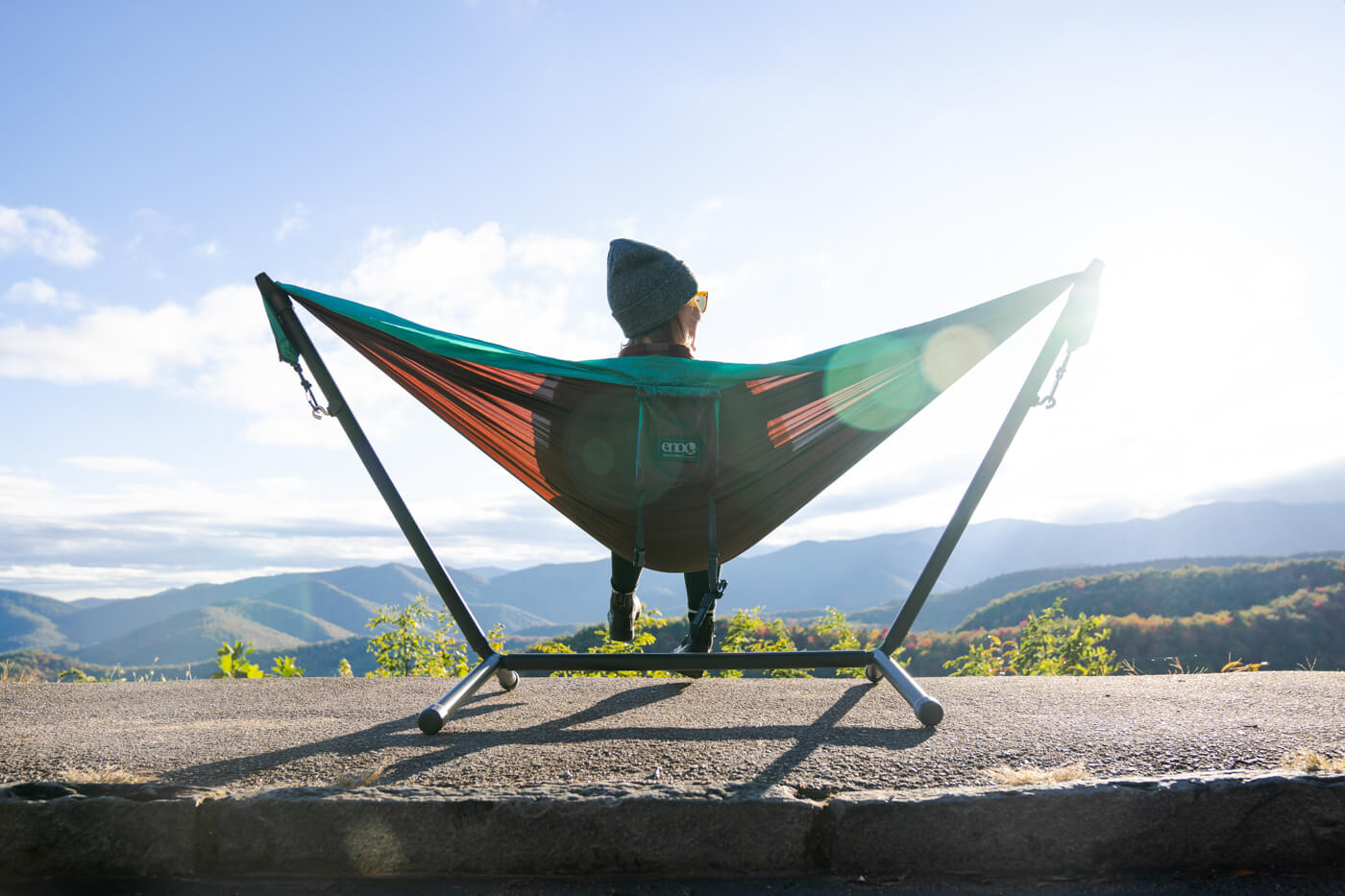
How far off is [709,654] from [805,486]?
711 mm

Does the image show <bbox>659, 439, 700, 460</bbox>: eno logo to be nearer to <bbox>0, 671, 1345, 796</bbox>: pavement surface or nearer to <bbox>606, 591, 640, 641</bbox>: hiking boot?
<bbox>606, 591, 640, 641</bbox>: hiking boot

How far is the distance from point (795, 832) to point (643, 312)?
1.90 metres

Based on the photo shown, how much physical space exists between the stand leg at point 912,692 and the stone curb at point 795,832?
0.51 meters

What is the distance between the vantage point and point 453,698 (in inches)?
82.8

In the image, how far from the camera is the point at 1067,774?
144 centimetres

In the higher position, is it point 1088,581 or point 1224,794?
point 1224,794

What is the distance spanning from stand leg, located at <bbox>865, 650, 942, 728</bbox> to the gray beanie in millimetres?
1467

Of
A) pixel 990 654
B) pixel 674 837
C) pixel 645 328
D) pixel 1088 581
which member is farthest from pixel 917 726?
pixel 1088 581

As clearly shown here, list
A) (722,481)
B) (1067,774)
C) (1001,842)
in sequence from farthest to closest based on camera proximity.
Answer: (722,481), (1067,774), (1001,842)

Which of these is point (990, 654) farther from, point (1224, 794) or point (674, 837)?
point (674, 837)

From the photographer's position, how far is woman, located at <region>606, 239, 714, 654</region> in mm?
2688

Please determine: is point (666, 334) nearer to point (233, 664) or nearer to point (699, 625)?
point (699, 625)

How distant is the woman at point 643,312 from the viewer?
2.69 metres

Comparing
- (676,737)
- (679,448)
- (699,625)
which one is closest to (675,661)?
(699,625)
